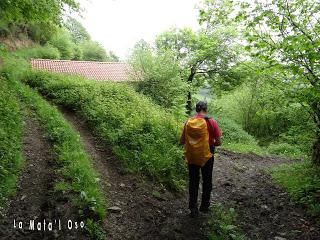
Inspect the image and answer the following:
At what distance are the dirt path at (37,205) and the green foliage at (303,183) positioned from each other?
15.9 ft

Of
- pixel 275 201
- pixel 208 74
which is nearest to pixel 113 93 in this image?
pixel 275 201

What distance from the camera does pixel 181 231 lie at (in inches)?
213

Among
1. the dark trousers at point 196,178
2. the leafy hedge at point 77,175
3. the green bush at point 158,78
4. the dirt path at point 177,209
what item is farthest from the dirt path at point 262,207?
the green bush at point 158,78

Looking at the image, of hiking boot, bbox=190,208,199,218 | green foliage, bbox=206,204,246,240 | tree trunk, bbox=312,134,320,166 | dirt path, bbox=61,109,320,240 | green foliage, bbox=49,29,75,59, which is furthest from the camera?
green foliage, bbox=49,29,75,59

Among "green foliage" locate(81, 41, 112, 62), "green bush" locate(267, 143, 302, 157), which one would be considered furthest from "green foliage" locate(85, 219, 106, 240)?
"green foliage" locate(81, 41, 112, 62)

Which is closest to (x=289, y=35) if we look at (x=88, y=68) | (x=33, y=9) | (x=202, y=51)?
(x=33, y=9)

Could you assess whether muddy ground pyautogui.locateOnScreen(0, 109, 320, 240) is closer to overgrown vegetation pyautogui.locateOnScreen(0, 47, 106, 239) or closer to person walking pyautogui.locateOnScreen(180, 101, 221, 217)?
overgrown vegetation pyautogui.locateOnScreen(0, 47, 106, 239)

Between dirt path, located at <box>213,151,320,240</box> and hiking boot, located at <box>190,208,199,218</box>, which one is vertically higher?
hiking boot, located at <box>190,208,199,218</box>

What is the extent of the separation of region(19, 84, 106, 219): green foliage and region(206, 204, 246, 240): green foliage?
1.89m

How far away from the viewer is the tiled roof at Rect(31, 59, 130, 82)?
29016 mm

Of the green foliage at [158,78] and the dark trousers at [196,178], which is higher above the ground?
the green foliage at [158,78]

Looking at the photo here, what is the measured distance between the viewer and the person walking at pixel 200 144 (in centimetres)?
579

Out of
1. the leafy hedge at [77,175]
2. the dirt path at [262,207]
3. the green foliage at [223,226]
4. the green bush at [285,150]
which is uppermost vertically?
the leafy hedge at [77,175]

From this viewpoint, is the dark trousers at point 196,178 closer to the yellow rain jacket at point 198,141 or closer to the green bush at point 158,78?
the yellow rain jacket at point 198,141
